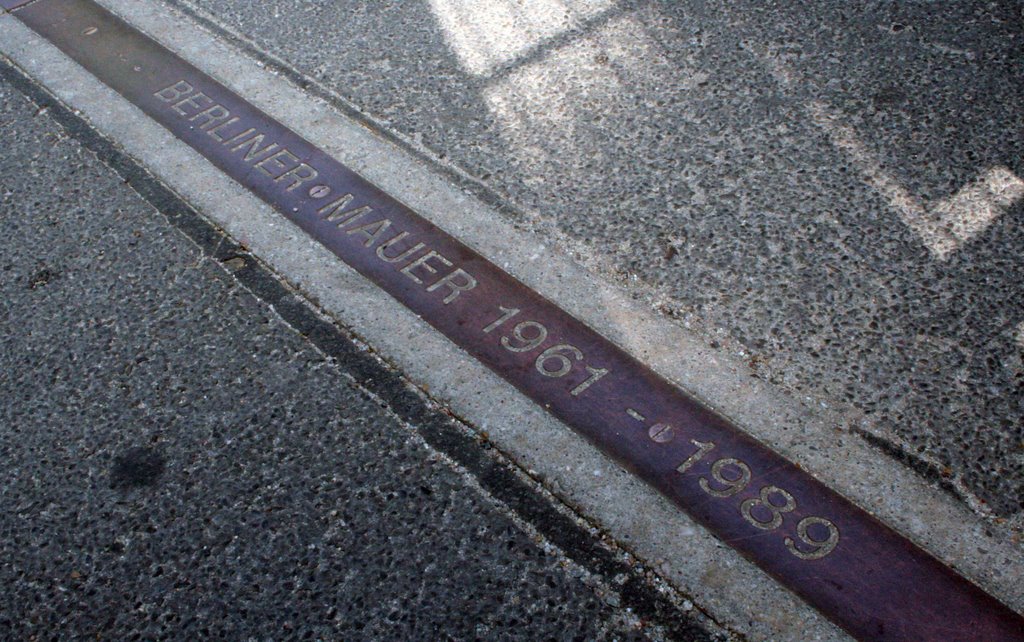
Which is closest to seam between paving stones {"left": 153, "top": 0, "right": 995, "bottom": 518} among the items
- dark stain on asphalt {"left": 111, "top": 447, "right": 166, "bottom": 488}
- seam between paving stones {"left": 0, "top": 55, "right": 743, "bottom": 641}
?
seam between paving stones {"left": 0, "top": 55, "right": 743, "bottom": 641}

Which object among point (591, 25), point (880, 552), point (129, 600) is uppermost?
point (591, 25)

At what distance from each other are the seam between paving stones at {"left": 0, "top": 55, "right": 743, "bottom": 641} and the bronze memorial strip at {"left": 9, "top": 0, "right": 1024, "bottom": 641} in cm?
22

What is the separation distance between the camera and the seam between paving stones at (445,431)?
6.68ft

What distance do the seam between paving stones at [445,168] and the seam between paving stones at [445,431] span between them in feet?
2.32

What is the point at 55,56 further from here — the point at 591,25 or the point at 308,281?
the point at 591,25

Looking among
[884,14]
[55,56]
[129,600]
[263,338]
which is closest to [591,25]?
[884,14]

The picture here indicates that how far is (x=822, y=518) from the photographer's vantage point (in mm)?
2174

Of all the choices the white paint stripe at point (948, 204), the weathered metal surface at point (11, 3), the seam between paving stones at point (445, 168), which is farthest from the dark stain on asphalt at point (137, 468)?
the weathered metal surface at point (11, 3)

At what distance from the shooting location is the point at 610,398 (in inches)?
97.2

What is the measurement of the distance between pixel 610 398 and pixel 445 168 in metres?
1.24

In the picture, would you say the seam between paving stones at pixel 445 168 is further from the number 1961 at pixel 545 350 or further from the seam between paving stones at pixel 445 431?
the seam between paving stones at pixel 445 431

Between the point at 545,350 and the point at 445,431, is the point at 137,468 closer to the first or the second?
the point at 445,431

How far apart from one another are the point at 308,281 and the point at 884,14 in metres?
2.71

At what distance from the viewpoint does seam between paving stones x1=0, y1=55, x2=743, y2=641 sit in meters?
2.04
